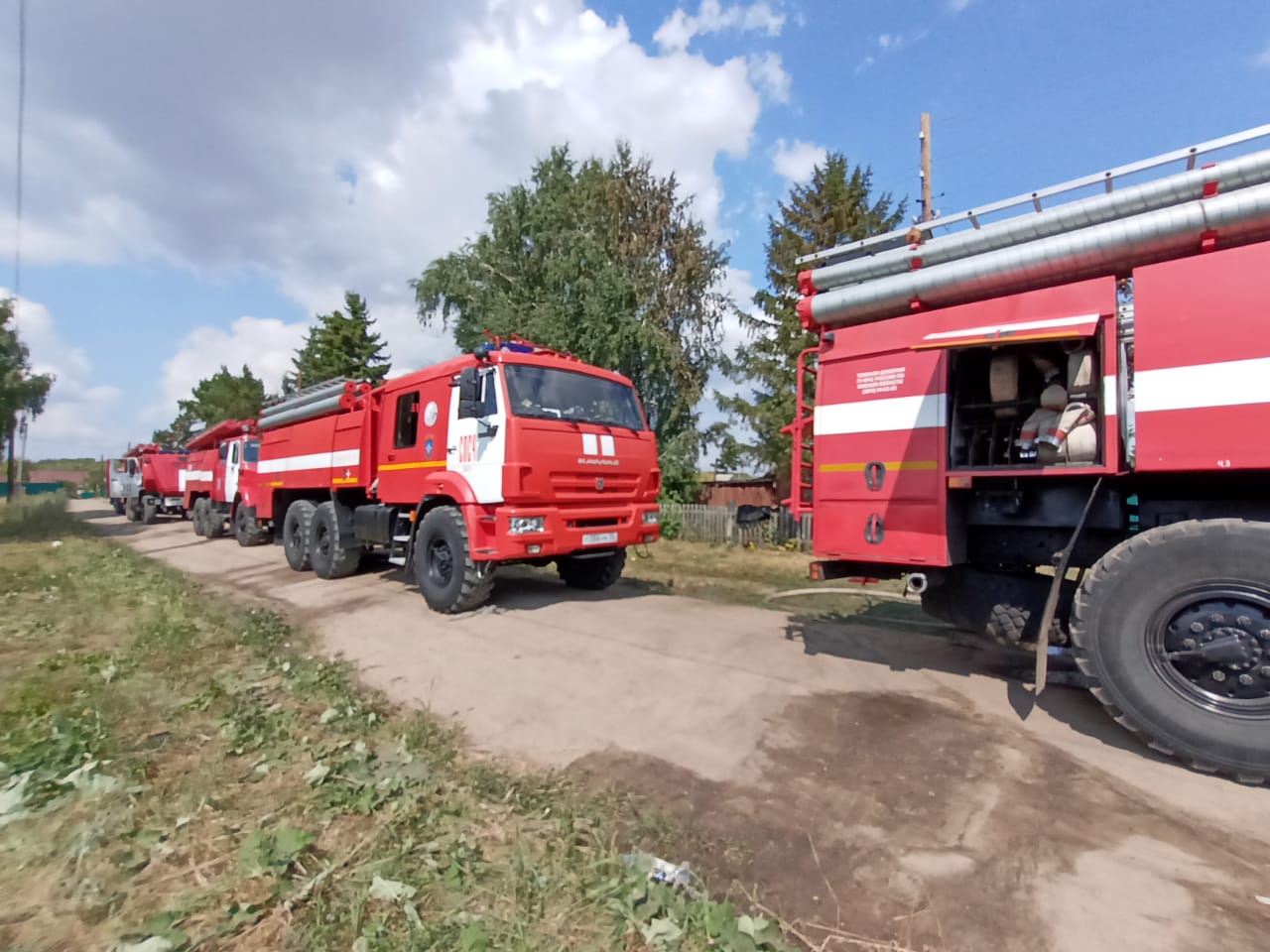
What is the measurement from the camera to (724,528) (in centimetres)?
1694

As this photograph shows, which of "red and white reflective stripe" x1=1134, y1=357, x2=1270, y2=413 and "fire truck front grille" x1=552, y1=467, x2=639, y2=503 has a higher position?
"red and white reflective stripe" x1=1134, y1=357, x2=1270, y2=413

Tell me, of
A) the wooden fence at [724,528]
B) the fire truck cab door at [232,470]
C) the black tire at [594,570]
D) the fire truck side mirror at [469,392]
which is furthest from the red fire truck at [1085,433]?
the fire truck cab door at [232,470]

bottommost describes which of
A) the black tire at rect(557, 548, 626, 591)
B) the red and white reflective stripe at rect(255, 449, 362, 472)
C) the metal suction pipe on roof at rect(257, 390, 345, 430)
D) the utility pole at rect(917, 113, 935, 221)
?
the black tire at rect(557, 548, 626, 591)

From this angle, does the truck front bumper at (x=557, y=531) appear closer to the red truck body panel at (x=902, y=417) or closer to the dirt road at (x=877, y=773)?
the dirt road at (x=877, y=773)

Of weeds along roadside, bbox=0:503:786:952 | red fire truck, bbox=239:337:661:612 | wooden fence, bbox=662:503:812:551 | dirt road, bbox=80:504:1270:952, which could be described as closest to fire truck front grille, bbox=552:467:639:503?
red fire truck, bbox=239:337:661:612

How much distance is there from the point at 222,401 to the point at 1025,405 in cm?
6335

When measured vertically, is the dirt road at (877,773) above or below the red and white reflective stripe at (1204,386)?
below

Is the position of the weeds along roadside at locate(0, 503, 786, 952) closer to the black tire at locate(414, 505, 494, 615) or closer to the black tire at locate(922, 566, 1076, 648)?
the black tire at locate(414, 505, 494, 615)

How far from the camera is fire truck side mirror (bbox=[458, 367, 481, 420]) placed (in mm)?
7074

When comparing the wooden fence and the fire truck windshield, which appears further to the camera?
the wooden fence

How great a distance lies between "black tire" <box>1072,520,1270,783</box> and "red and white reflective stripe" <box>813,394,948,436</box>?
1.38 metres

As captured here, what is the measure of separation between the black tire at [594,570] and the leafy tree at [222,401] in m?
48.5

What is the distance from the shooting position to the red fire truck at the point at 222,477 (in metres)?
15.7

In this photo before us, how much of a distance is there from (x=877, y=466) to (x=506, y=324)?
66.3ft
